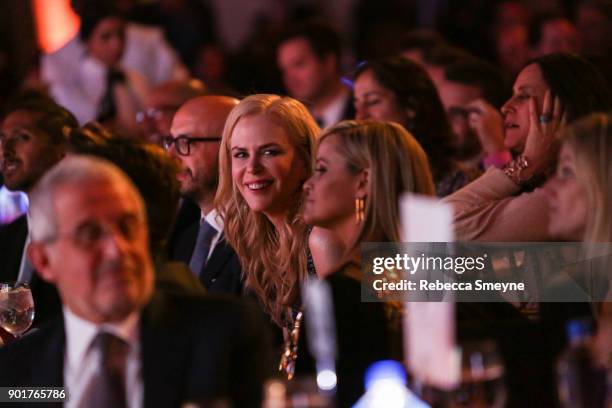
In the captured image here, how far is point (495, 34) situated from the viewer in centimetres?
856

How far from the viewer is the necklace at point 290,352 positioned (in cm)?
353

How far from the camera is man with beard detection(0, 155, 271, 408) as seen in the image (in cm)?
277

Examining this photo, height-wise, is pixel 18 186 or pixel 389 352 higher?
pixel 18 186

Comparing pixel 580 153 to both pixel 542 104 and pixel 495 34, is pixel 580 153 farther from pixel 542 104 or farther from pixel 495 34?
pixel 495 34

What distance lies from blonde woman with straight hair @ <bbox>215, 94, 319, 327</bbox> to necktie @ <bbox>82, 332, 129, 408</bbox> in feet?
4.70

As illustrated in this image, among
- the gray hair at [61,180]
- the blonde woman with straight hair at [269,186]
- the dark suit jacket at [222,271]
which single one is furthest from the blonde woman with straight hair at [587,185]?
the dark suit jacket at [222,271]

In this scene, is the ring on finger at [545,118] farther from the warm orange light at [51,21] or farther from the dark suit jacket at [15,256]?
the warm orange light at [51,21]

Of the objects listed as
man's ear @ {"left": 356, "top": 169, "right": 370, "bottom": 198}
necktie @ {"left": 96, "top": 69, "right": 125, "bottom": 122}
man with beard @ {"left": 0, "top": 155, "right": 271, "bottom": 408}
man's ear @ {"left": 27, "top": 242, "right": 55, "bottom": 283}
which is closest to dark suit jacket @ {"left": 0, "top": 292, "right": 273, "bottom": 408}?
man with beard @ {"left": 0, "top": 155, "right": 271, "bottom": 408}

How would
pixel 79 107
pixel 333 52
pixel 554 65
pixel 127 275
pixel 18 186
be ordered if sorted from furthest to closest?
pixel 79 107
pixel 333 52
pixel 18 186
pixel 554 65
pixel 127 275

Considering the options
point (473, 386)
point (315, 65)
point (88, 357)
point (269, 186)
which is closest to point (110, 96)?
point (315, 65)

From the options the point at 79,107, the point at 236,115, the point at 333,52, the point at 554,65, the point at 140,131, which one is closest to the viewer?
the point at 554,65

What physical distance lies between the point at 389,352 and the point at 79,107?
5673 mm

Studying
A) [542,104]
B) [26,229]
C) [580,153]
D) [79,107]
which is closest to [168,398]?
[580,153]

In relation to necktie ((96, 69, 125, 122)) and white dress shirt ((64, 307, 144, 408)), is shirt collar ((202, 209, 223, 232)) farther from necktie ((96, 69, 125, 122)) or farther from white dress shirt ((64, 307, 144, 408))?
necktie ((96, 69, 125, 122))
